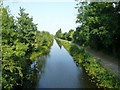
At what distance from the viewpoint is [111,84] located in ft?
26.6

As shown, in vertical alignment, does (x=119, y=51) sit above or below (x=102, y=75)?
above

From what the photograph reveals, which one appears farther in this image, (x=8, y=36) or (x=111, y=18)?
(x=111, y=18)

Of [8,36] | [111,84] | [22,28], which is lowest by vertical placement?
[111,84]

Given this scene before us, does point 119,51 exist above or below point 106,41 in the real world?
below

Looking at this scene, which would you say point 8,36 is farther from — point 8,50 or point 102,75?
point 102,75

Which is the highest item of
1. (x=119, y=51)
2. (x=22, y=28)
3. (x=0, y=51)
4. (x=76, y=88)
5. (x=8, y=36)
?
(x=22, y=28)

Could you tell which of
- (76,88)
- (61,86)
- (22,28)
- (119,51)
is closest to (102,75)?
(76,88)

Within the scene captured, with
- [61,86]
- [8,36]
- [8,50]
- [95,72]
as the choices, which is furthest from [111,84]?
[8,36]

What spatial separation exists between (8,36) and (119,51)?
1528 centimetres

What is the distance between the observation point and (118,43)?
1505 cm

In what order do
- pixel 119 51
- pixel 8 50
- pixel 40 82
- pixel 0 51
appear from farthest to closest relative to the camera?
pixel 119 51 < pixel 40 82 < pixel 8 50 < pixel 0 51

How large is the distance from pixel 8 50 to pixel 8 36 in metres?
1.25

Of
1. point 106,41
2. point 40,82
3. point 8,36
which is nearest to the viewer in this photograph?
point 8,36

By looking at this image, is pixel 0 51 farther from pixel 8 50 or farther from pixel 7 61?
pixel 7 61
